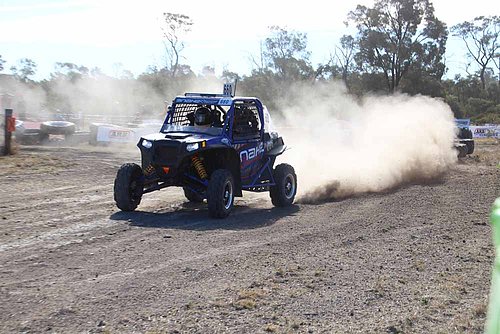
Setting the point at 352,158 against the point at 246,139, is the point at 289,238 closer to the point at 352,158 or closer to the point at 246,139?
the point at 246,139

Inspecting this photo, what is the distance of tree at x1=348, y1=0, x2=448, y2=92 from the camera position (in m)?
51.0

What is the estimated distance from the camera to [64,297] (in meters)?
5.44

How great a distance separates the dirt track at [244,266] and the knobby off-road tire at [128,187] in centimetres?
24

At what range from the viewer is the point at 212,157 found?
10.5 m

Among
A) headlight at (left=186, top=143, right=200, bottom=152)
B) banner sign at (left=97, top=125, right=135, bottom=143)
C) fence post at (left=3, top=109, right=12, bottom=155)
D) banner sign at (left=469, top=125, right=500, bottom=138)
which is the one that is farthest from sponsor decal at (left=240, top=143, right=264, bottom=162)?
banner sign at (left=469, top=125, right=500, bottom=138)

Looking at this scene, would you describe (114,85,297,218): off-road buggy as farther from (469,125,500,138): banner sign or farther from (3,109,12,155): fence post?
(469,125,500,138): banner sign

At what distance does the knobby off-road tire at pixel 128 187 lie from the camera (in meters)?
10.0

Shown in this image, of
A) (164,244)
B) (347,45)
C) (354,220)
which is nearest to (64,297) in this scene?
(164,244)

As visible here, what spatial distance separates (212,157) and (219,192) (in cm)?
102

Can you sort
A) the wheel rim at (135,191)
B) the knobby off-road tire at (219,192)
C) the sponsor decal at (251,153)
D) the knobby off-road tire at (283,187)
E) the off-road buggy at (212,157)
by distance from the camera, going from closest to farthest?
the knobby off-road tire at (219,192) → the off-road buggy at (212,157) → the wheel rim at (135,191) → the sponsor decal at (251,153) → the knobby off-road tire at (283,187)

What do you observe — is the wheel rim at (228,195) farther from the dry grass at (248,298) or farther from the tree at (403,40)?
the tree at (403,40)

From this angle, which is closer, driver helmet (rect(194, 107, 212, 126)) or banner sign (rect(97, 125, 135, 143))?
driver helmet (rect(194, 107, 212, 126))

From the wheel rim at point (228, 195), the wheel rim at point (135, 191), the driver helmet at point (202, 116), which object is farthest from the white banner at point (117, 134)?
the wheel rim at point (228, 195)

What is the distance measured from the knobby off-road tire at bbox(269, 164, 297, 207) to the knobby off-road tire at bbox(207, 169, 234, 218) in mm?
1621
